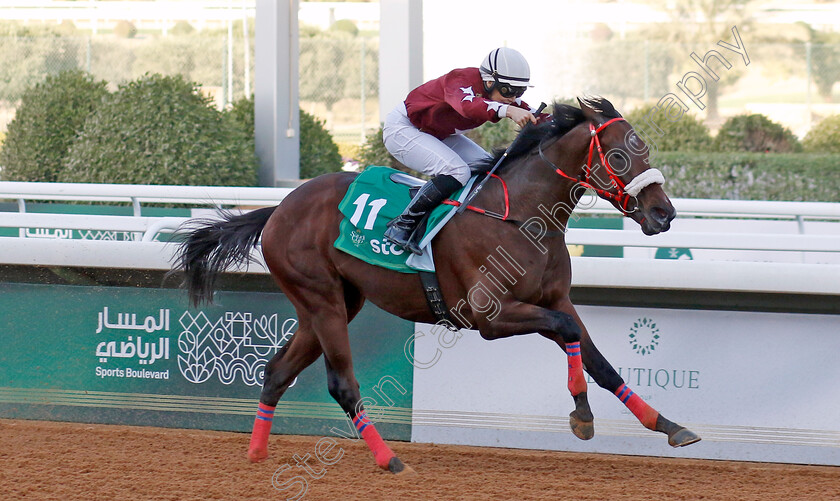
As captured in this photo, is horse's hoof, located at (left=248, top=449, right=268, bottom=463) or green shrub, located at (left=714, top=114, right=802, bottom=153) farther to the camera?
green shrub, located at (left=714, top=114, right=802, bottom=153)

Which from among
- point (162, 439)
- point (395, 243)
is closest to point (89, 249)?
point (162, 439)

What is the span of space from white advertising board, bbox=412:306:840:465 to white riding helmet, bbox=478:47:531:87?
49.0 inches

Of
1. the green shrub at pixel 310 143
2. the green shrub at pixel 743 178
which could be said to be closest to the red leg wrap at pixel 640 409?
the green shrub at pixel 743 178

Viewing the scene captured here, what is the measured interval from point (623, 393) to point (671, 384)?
840 millimetres

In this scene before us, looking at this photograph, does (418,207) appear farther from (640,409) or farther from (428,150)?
(640,409)

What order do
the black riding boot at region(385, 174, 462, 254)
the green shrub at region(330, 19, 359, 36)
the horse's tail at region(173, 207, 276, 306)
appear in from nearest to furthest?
the black riding boot at region(385, 174, 462, 254), the horse's tail at region(173, 207, 276, 306), the green shrub at region(330, 19, 359, 36)

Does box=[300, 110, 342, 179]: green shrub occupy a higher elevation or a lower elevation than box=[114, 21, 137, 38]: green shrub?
lower

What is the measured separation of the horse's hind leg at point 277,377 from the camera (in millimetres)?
4090

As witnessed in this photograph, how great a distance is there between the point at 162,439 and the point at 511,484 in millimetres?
1853

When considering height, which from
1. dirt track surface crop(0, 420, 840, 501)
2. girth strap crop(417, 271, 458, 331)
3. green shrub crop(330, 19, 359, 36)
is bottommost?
dirt track surface crop(0, 420, 840, 501)

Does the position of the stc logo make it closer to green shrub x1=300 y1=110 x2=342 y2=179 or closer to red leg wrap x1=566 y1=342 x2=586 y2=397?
red leg wrap x1=566 y1=342 x2=586 y2=397

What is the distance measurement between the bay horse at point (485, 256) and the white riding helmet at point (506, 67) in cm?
21

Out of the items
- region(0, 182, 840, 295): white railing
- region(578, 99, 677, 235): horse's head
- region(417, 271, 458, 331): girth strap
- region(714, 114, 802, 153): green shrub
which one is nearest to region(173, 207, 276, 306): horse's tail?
region(0, 182, 840, 295): white railing

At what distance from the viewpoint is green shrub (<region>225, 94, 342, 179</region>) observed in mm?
10124
